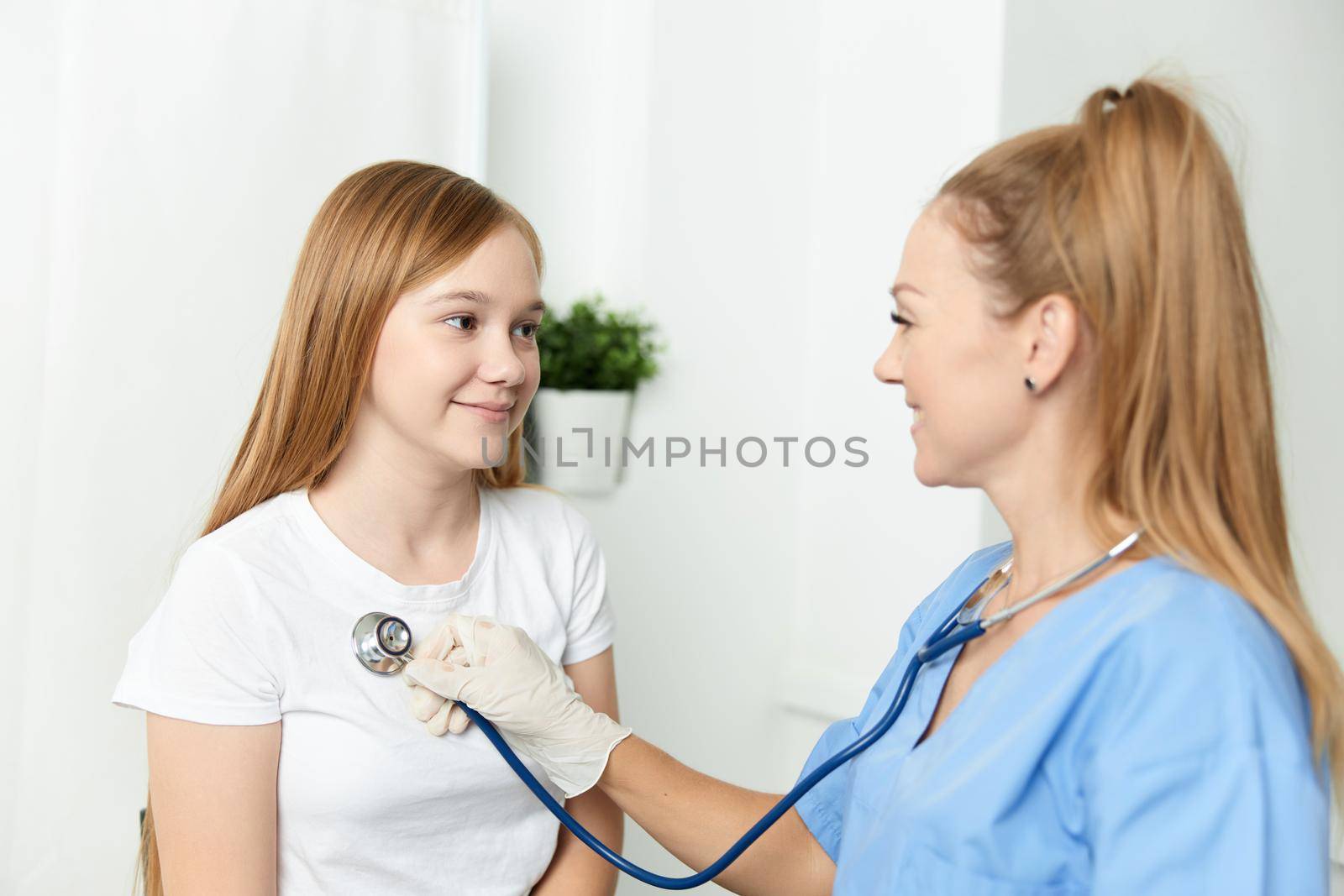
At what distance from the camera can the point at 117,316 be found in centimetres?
144

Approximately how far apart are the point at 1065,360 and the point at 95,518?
119 cm

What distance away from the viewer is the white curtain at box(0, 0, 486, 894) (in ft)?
4.54

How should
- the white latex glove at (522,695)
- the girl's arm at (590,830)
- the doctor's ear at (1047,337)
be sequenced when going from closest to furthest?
the doctor's ear at (1047,337) < the white latex glove at (522,695) < the girl's arm at (590,830)

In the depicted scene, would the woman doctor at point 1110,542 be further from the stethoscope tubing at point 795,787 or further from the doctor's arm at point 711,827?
the doctor's arm at point 711,827

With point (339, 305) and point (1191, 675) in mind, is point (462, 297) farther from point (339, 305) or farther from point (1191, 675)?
point (1191, 675)

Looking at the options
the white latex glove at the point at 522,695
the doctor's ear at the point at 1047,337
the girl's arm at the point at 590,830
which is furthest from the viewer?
the girl's arm at the point at 590,830

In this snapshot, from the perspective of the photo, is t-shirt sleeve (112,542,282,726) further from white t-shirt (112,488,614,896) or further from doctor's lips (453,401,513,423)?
doctor's lips (453,401,513,423)

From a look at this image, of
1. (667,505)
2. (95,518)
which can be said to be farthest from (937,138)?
(95,518)

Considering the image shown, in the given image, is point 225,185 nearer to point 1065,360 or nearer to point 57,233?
point 57,233

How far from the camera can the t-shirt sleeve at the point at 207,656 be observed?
1.06 m

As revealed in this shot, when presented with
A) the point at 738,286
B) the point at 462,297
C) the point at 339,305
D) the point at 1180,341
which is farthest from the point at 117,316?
the point at 1180,341

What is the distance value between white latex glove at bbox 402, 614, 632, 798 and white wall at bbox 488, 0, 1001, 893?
2.96ft

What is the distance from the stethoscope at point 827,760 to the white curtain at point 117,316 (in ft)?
1.53

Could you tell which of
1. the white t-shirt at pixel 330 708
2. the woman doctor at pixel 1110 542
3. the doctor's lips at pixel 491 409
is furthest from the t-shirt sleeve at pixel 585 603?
the woman doctor at pixel 1110 542
